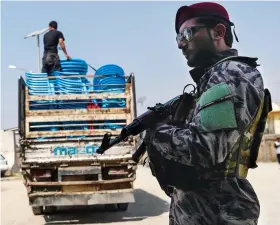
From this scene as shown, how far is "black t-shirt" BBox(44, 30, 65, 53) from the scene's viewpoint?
331 inches

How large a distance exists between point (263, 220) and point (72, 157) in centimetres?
320

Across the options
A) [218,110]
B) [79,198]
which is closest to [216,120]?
[218,110]

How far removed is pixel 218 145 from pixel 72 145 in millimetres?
5894

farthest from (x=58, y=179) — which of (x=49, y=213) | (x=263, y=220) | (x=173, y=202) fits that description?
(x=173, y=202)

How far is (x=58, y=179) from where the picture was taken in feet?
23.5

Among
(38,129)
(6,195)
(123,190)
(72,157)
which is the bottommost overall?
(6,195)

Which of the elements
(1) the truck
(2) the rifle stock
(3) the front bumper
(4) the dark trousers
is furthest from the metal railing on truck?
(2) the rifle stock

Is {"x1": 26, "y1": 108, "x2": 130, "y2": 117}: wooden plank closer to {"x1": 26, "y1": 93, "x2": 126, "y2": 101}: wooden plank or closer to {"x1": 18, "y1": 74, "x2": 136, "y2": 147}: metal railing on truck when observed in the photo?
{"x1": 18, "y1": 74, "x2": 136, "y2": 147}: metal railing on truck

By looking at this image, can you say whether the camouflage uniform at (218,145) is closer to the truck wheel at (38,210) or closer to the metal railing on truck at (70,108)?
the metal railing on truck at (70,108)

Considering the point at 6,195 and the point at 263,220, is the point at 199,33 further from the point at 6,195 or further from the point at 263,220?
the point at 6,195

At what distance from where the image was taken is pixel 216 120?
1.56 meters

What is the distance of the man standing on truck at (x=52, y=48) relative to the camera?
791 cm

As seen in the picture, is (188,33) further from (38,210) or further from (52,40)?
(38,210)

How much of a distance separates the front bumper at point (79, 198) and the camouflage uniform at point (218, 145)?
548cm
